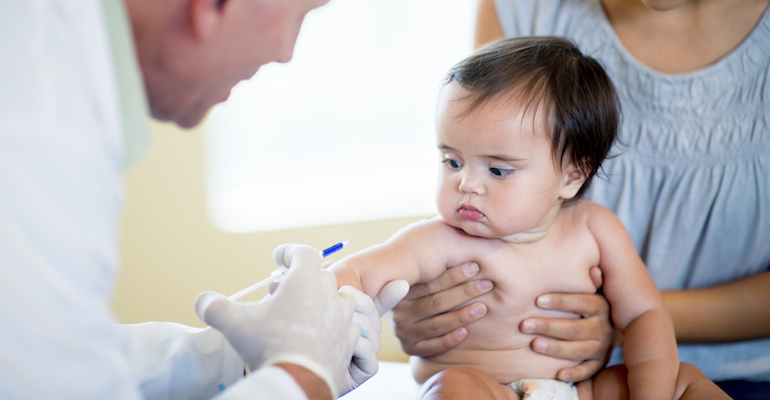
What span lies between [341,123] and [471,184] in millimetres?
1286

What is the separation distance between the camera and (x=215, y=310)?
670 mm

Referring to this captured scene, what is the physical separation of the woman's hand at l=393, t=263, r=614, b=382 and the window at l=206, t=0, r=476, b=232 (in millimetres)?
1084

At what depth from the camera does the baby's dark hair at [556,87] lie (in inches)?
35.6

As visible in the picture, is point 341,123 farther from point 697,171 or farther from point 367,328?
point 367,328

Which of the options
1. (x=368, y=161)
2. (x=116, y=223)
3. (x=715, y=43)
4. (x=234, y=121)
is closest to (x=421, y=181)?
(x=368, y=161)

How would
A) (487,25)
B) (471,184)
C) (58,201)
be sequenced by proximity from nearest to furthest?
1. (58,201)
2. (471,184)
3. (487,25)

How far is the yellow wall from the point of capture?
1.99 metres

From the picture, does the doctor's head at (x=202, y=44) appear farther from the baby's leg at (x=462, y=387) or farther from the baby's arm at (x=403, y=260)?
the baby's leg at (x=462, y=387)

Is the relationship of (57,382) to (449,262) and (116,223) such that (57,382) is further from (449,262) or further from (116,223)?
(449,262)

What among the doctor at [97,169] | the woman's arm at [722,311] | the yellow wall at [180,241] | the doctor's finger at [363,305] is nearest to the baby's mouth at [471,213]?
the doctor's finger at [363,305]

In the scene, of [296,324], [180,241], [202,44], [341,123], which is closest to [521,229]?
[296,324]

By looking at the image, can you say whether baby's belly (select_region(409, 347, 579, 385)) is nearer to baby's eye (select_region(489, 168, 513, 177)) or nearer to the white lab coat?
baby's eye (select_region(489, 168, 513, 177))

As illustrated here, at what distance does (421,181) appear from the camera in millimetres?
2164

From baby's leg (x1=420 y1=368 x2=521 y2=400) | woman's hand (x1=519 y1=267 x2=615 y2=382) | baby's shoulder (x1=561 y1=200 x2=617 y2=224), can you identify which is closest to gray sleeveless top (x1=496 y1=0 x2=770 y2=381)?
baby's shoulder (x1=561 y1=200 x2=617 y2=224)
